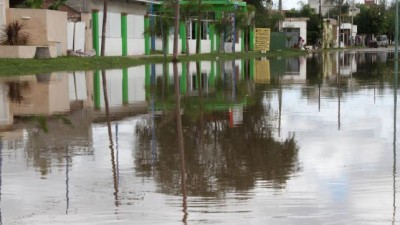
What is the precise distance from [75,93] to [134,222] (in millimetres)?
14877

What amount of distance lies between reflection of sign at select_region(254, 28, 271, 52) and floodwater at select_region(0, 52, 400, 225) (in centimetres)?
5733

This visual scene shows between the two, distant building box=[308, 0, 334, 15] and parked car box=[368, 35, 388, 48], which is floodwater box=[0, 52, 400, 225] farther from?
distant building box=[308, 0, 334, 15]

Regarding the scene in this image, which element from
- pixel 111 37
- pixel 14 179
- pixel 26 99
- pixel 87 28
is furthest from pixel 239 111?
pixel 111 37

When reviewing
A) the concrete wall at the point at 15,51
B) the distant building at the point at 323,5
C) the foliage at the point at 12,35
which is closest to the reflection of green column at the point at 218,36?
the foliage at the point at 12,35

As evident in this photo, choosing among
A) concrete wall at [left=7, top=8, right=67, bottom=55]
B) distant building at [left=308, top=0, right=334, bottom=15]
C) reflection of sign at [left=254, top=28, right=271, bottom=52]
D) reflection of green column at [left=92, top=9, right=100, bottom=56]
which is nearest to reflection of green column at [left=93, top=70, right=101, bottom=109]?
concrete wall at [left=7, top=8, right=67, bottom=55]

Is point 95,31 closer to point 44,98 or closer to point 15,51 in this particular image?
point 15,51

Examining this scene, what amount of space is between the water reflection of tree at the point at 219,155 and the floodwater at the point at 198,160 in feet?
0.06

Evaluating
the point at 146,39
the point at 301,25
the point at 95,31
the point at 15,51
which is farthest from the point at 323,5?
the point at 15,51

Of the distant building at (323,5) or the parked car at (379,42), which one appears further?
the distant building at (323,5)

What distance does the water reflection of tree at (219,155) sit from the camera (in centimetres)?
896

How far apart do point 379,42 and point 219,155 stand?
11790 cm

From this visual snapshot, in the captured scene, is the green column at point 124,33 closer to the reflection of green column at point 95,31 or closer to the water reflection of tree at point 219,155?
the reflection of green column at point 95,31

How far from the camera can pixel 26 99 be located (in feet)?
63.0

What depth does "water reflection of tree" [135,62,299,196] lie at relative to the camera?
896 centimetres
